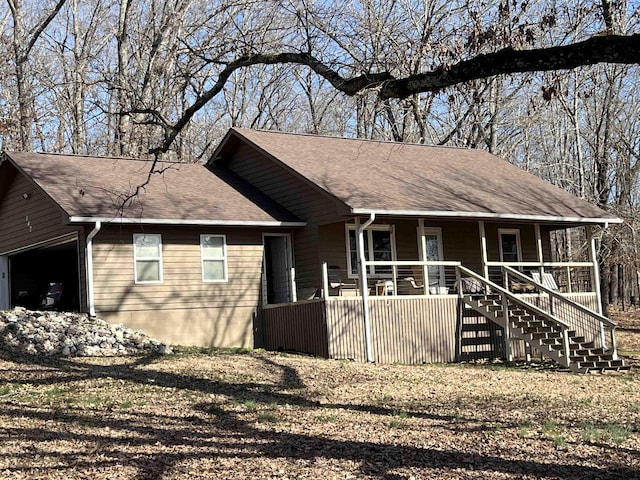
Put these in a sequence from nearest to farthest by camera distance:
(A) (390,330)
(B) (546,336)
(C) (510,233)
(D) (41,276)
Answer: (B) (546,336)
(A) (390,330)
(D) (41,276)
(C) (510,233)

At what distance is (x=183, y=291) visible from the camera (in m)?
19.0

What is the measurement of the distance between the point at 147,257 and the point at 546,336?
8.89 meters

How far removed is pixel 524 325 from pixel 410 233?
14.1 feet

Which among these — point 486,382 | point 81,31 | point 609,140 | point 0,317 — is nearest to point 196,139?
point 81,31

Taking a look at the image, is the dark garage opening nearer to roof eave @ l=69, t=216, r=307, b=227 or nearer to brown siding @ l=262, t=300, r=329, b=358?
roof eave @ l=69, t=216, r=307, b=227

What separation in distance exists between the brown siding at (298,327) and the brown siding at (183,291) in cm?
49

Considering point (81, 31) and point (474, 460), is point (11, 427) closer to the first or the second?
point (474, 460)

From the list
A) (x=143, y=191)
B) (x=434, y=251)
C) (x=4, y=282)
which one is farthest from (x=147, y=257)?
(x=434, y=251)

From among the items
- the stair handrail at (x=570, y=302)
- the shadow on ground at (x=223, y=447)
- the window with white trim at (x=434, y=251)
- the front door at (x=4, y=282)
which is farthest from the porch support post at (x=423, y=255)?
the front door at (x=4, y=282)

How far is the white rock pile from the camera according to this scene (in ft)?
52.1

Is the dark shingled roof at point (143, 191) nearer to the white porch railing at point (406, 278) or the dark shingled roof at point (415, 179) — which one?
the dark shingled roof at point (415, 179)

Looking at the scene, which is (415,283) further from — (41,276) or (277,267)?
(41,276)

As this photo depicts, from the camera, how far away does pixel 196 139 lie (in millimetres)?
39906

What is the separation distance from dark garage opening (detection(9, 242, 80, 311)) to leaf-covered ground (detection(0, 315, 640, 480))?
23.4 ft
